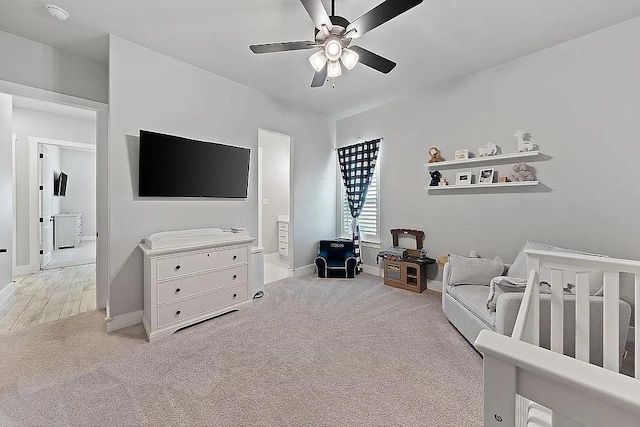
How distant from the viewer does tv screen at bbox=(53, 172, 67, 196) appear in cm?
646

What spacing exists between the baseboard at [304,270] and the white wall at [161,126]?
1056 millimetres

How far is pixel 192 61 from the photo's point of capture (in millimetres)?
2992

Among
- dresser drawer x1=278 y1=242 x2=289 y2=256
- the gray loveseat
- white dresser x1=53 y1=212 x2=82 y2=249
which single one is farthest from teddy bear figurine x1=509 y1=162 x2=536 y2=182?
white dresser x1=53 y1=212 x2=82 y2=249

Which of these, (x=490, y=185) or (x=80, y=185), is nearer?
(x=490, y=185)

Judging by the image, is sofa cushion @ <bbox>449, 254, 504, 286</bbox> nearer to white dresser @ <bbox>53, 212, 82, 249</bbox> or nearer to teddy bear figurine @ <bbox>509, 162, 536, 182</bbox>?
teddy bear figurine @ <bbox>509, 162, 536, 182</bbox>

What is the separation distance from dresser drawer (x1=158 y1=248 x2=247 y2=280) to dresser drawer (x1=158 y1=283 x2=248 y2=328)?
0.27 metres

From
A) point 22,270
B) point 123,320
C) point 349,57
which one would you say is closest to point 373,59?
point 349,57

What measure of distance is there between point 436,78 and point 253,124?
245cm

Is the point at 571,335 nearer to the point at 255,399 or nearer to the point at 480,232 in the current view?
the point at 480,232

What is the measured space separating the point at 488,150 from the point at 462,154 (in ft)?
0.91

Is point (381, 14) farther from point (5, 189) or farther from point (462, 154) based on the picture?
point (5, 189)

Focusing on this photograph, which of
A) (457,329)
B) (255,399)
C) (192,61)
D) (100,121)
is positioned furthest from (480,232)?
(100,121)

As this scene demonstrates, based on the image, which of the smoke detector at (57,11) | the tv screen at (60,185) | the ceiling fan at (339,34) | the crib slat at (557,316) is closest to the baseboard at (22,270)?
the tv screen at (60,185)

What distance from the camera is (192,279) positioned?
2.62 meters
